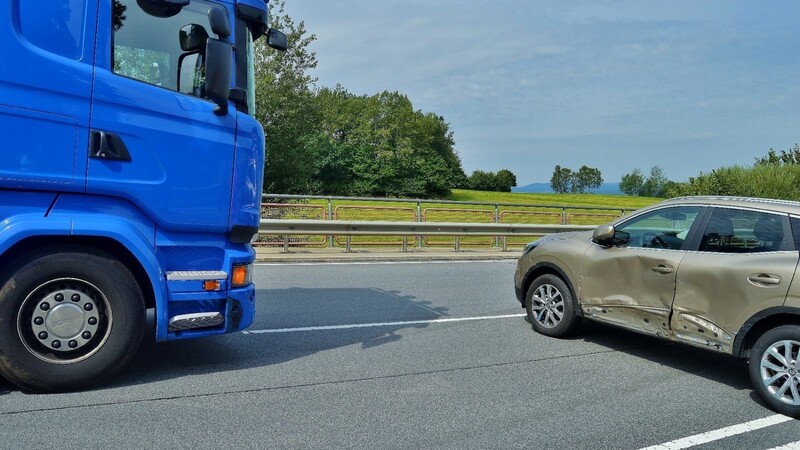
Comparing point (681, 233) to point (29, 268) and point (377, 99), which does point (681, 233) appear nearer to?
point (29, 268)

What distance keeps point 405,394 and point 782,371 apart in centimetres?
275

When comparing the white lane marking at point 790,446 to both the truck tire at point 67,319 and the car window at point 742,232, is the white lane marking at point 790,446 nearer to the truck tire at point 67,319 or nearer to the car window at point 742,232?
the car window at point 742,232

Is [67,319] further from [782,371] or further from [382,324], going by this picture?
[782,371]

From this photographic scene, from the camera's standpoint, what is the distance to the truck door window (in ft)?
15.2

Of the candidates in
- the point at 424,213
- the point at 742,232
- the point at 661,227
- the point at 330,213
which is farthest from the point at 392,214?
the point at 742,232

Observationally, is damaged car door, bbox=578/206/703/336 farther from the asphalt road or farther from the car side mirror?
the asphalt road

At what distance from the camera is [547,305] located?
22.4 feet

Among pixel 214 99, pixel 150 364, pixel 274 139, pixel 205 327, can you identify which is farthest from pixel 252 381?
pixel 274 139

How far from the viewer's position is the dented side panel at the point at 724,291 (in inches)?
189

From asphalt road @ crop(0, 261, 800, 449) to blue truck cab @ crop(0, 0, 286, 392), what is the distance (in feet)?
1.66

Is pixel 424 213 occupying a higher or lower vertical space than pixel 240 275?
higher

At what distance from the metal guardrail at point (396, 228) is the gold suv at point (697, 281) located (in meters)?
7.22

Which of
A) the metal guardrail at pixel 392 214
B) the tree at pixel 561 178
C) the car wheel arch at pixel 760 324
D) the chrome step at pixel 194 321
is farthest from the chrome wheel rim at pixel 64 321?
the tree at pixel 561 178

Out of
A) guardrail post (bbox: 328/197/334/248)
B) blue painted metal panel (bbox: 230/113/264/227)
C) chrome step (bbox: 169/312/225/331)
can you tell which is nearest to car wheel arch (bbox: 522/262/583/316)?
blue painted metal panel (bbox: 230/113/264/227)
